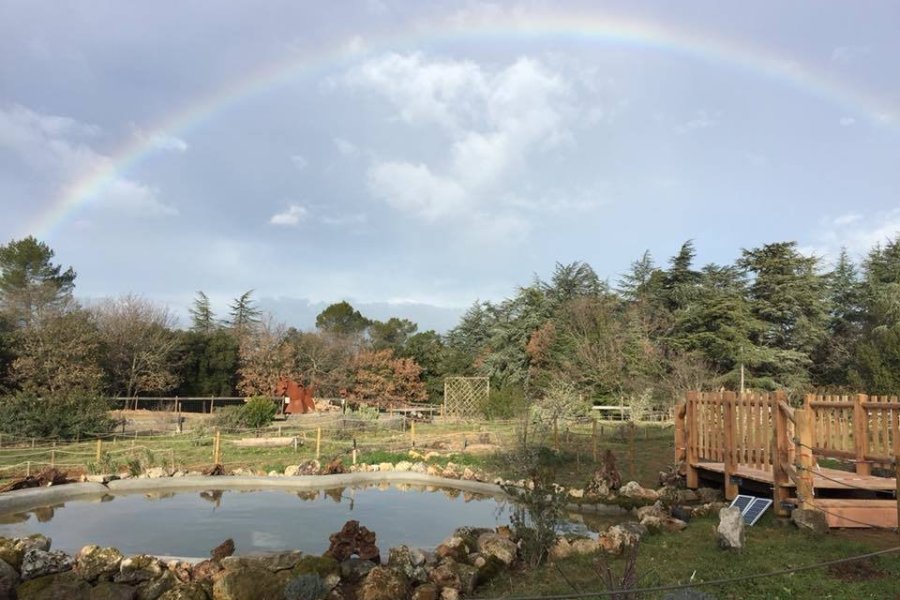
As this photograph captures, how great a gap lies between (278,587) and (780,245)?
28184 mm

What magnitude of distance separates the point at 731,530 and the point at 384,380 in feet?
80.3

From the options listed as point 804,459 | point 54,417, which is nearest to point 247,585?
point 804,459

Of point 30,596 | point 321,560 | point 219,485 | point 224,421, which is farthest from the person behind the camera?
point 224,421

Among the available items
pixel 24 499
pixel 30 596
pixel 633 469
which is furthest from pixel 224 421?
pixel 30 596

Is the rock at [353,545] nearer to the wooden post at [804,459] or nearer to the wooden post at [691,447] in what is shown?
the wooden post at [804,459]

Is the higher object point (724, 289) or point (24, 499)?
point (724, 289)

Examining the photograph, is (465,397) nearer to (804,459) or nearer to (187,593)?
(804,459)

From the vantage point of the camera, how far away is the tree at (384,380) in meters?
29.5

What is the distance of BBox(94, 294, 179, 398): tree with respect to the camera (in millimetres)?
27250

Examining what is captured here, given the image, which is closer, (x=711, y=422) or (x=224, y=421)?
(x=711, y=422)

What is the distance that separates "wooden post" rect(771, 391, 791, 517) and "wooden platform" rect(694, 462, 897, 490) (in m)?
0.11

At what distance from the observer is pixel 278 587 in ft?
17.0

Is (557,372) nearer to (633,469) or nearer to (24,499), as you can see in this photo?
(633,469)

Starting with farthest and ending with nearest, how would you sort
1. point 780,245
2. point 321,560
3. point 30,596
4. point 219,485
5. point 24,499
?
point 780,245, point 219,485, point 24,499, point 321,560, point 30,596
